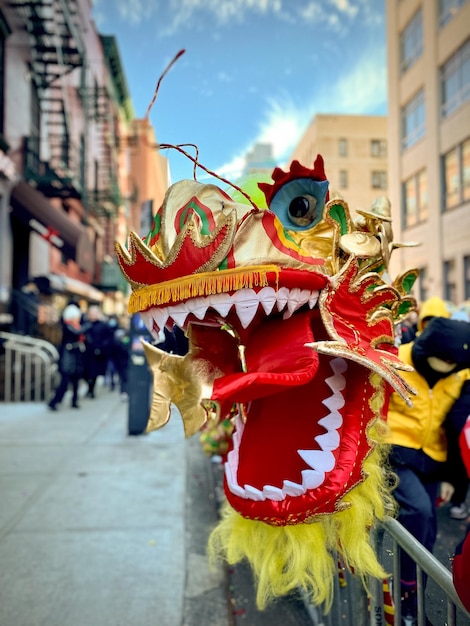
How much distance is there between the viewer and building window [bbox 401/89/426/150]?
17.0 metres

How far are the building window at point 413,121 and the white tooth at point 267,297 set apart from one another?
1767 centimetres

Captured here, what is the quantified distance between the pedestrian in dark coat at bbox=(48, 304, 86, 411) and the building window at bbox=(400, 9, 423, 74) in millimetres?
15463

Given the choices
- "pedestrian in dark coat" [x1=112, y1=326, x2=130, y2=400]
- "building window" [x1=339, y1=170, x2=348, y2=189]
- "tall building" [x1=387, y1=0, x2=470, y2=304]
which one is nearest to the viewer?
"building window" [x1=339, y1=170, x2=348, y2=189]

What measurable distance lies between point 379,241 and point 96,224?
21.0m

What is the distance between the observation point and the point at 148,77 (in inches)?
67.4

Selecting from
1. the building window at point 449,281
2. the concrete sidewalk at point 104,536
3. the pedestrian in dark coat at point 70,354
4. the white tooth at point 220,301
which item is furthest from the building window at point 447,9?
the white tooth at point 220,301

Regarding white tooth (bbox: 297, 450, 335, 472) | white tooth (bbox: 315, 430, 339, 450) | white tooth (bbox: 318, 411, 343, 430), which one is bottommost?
white tooth (bbox: 297, 450, 335, 472)

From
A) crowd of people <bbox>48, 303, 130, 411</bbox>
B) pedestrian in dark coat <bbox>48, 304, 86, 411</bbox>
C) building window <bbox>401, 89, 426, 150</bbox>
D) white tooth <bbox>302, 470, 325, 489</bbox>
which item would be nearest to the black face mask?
white tooth <bbox>302, 470, 325, 489</bbox>

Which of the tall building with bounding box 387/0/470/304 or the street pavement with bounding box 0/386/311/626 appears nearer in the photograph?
the street pavement with bounding box 0/386/311/626

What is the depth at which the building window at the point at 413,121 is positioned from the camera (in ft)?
55.8

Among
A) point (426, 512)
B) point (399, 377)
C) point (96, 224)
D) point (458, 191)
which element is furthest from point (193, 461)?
point (96, 224)

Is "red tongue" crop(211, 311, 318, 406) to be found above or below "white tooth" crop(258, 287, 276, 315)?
below

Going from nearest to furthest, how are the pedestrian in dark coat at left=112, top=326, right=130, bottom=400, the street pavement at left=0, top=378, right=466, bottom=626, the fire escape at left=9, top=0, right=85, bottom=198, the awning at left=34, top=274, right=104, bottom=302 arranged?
the street pavement at left=0, top=378, right=466, bottom=626 < the pedestrian in dark coat at left=112, top=326, right=130, bottom=400 < the fire escape at left=9, top=0, right=85, bottom=198 < the awning at left=34, top=274, right=104, bottom=302

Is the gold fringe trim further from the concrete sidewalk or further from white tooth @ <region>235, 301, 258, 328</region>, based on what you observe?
the concrete sidewalk
